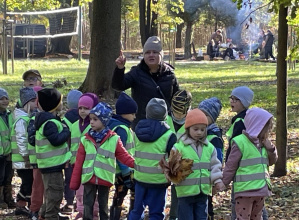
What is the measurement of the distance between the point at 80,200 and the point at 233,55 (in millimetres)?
38104

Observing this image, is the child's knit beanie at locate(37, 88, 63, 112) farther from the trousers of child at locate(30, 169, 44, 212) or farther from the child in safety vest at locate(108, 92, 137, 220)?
the trousers of child at locate(30, 169, 44, 212)

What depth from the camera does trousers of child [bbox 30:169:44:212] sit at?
720cm

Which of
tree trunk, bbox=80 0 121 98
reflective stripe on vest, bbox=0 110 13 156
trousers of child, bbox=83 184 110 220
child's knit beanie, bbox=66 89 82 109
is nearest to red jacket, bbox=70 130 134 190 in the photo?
trousers of child, bbox=83 184 110 220

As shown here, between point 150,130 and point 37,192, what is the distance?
185 centimetres

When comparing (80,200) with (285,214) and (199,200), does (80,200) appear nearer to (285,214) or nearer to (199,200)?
(199,200)

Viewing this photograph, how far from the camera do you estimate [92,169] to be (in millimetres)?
6258

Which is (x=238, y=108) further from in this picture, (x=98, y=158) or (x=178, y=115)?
(x=98, y=158)

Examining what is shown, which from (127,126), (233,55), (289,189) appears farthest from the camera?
(233,55)

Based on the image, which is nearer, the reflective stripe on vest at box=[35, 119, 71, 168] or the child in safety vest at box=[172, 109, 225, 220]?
the child in safety vest at box=[172, 109, 225, 220]

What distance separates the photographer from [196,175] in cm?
580

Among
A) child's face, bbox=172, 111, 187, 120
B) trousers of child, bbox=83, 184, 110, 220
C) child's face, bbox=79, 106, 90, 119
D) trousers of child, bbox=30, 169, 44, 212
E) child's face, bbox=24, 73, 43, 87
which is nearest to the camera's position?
trousers of child, bbox=83, 184, 110, 220

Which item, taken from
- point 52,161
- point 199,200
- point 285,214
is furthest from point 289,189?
point 52,161

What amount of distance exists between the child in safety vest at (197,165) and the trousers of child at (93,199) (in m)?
0.89

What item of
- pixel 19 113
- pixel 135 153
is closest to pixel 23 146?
pixel 19 113
